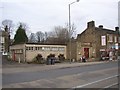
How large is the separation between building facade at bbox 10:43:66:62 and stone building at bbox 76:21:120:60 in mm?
3809

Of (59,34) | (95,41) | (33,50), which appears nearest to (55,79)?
(33,50)

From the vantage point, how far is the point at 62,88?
12.9 meters

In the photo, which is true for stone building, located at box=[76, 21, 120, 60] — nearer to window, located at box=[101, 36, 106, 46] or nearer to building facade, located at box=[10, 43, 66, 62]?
window, located at box=[101, 36, 106, 46]

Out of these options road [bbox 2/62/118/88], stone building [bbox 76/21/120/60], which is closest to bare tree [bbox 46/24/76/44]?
stone building [bbox 76/21/120/60]

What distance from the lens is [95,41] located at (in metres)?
53.7

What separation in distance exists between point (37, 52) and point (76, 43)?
786cm

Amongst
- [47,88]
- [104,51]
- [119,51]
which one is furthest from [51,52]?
[47,88]

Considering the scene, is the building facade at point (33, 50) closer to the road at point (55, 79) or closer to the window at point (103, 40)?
the window at point (103, 40)

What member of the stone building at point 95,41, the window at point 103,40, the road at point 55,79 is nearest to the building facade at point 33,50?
the stone building at point 95,41

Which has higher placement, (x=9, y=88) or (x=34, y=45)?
(x=34, y=45)

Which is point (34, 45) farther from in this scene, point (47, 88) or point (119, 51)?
point (47, 88)

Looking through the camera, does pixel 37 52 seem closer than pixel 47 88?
No

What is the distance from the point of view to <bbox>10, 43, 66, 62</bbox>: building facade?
42531 mm

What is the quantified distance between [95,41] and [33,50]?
50.7 ft
